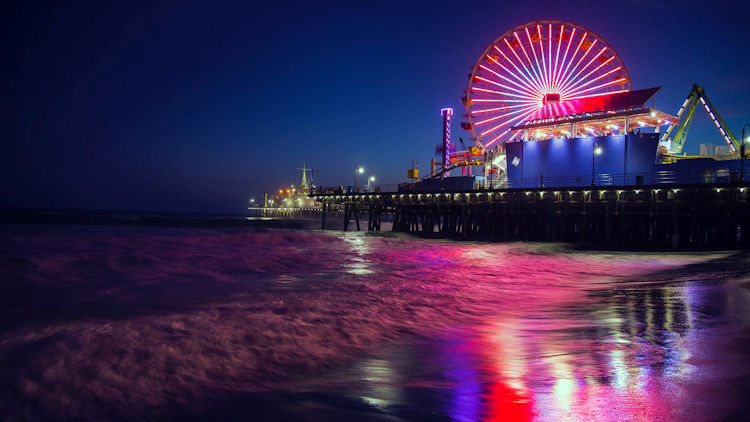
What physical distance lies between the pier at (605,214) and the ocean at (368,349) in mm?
16851

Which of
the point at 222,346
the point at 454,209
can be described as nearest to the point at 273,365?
the point at 222,346

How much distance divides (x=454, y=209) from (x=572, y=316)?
32259mm

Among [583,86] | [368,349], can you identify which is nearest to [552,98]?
[583,86]

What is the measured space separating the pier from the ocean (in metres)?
16.9

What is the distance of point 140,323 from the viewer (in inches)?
279

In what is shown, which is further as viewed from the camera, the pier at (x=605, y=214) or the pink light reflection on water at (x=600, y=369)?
the pier at (x=605, y=214)

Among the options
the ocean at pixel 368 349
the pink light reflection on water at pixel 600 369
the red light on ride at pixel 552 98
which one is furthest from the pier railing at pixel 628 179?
the pink light reflection on water at pixel 600 369

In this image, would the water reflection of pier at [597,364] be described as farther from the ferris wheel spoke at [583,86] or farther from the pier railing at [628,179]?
the ferris wheel spoke at [583,86]

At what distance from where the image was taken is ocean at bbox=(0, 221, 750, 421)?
3928 mm

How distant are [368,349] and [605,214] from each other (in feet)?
92.6

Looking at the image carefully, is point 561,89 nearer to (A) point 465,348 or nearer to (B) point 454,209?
(B) point 454,209

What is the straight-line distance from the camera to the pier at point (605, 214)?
24.7 m

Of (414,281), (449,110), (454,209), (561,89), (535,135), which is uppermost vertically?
(449,110)

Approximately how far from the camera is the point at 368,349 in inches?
251
